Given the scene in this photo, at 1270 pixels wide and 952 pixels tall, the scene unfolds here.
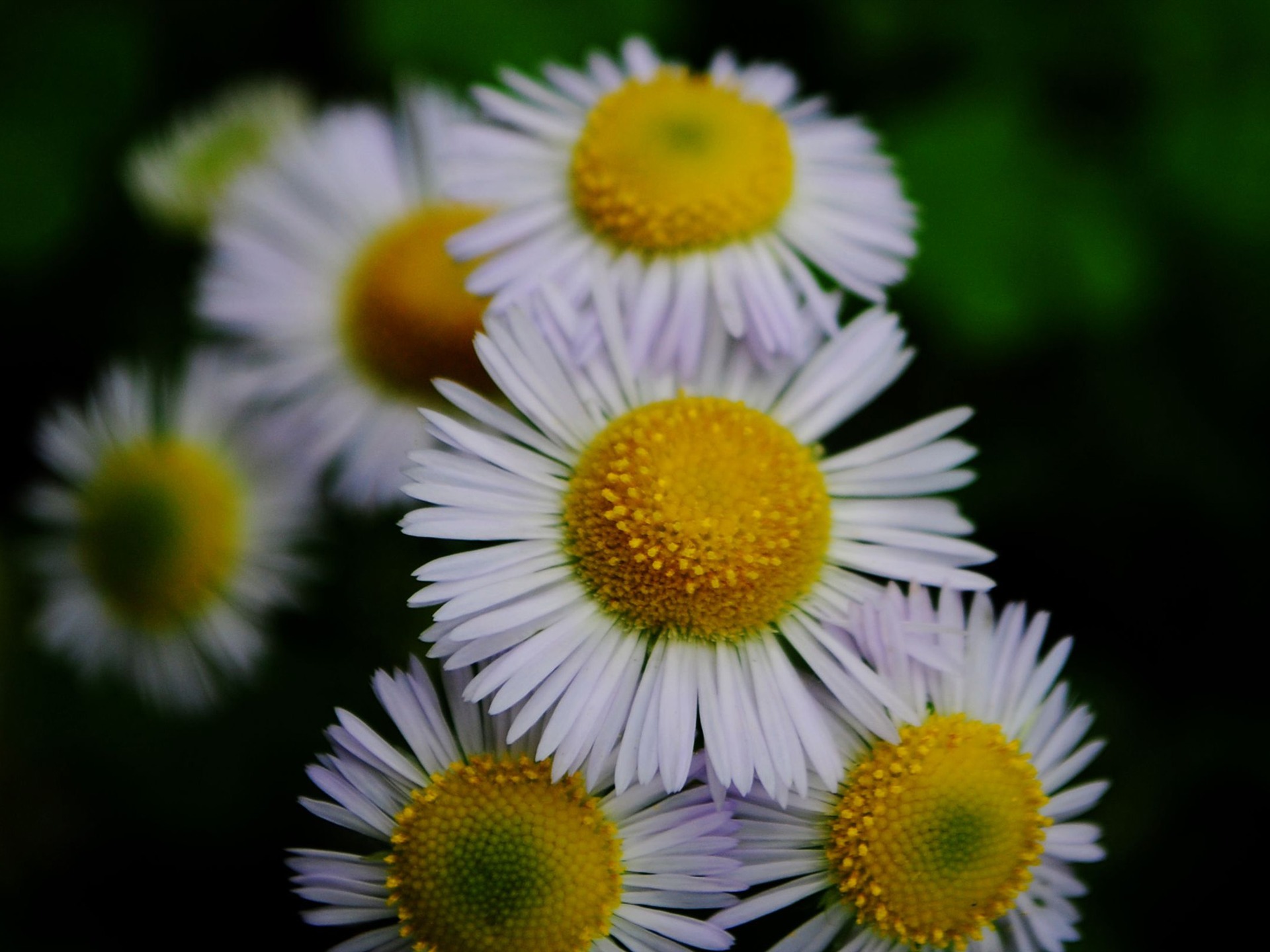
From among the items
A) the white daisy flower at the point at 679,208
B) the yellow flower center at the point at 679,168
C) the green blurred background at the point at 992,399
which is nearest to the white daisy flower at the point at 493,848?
the white daisy flower at the point at 679,208

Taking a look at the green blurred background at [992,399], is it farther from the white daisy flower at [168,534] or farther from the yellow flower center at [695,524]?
the yellow flower center at [695,524]

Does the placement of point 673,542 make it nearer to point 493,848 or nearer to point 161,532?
point 493,848

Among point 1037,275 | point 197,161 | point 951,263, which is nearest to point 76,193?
point 197,161

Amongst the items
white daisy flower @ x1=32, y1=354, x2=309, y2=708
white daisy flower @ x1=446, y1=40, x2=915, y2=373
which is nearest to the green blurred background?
white daisy flower @ x1=32, y1=354, x2=309, y2=708

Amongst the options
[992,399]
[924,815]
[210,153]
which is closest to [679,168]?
[924,815]

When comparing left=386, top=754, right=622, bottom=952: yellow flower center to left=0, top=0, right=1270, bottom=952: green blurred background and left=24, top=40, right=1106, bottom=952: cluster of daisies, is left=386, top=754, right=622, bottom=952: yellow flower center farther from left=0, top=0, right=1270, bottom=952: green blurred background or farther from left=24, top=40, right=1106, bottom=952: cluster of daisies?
left=0, top=0, right=1270, bottom=952: green blurred background
